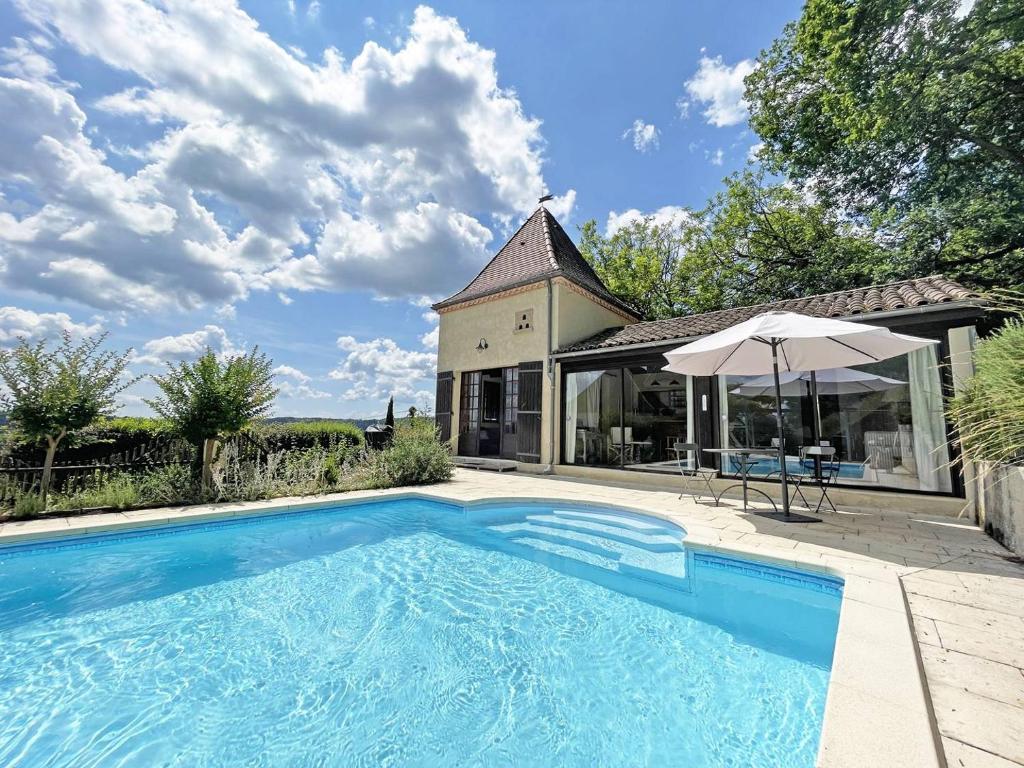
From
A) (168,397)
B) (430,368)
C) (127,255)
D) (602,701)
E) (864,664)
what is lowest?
(602,701)

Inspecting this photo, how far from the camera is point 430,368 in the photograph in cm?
1322

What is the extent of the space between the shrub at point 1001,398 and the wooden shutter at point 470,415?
31.0 feet

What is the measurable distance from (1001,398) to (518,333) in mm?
8644

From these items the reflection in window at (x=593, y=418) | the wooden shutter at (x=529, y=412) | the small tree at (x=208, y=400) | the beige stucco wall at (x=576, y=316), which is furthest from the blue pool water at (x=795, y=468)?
the small tree at (x=208, y=400)

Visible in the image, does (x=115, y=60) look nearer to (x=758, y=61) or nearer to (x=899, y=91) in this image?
(x=899, y=91)

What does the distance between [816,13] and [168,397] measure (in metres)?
15.3

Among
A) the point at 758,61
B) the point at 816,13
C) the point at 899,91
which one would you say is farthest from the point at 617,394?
the point at 758,61

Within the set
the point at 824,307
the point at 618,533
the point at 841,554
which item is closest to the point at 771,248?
the point at 824,307

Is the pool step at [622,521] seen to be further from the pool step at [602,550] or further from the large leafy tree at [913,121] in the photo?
the large leafy tree at [913,121]

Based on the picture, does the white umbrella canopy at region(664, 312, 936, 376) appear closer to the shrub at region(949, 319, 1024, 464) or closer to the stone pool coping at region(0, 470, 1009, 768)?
the shrub at region(949, 319, 1024, 464)

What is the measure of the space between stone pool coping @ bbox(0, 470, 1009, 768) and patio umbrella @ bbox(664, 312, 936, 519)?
1068mm

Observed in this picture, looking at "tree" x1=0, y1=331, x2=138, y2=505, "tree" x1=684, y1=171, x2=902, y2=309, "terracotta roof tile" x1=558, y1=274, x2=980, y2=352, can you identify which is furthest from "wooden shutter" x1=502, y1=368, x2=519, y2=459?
"tree" x1=684, y1=171, x2=902, y2=309

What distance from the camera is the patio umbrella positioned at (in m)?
4.70

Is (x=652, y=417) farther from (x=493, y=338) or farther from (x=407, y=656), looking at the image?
(x=407, y=656)
